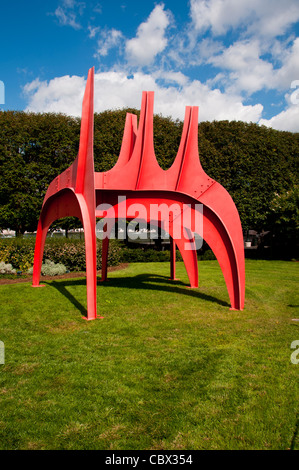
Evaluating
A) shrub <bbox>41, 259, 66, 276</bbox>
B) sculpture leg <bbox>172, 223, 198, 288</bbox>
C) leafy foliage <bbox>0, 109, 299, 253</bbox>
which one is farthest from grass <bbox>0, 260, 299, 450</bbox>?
leafy foliage <bbox>0, 109, 299, 253</bbox>

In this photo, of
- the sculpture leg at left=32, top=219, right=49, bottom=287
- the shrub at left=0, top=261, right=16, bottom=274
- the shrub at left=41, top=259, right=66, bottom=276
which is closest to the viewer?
the sculpture leg at left=32, top=219, right=49, bottom=287

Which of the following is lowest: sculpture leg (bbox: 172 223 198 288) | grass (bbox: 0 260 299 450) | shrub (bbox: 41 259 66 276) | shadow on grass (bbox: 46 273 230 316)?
grass (bbox: 0 260 299 450)

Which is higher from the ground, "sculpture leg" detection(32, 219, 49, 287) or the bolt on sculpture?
the bolt on sculpture

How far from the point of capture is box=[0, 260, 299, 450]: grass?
3266 mm

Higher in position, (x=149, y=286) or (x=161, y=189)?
(x=161, y=189)

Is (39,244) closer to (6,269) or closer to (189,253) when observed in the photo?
(189,253)

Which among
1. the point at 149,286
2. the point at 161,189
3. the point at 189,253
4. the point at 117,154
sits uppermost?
the point at 117,154

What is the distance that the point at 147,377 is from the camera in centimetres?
455

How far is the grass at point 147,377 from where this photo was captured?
3.27m

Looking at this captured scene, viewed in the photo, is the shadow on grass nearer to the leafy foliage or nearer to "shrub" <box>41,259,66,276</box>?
"shrub" <box>41,259,66,276</box>

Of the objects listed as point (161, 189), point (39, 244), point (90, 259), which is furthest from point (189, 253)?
point (39, 244)

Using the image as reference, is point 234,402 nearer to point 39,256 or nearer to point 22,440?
point 22,440

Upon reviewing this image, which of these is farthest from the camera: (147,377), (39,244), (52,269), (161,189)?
(52,269)

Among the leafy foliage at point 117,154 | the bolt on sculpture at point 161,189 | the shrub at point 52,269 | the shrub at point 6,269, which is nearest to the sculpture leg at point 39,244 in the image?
the bolt on sculpture at point 161,189
